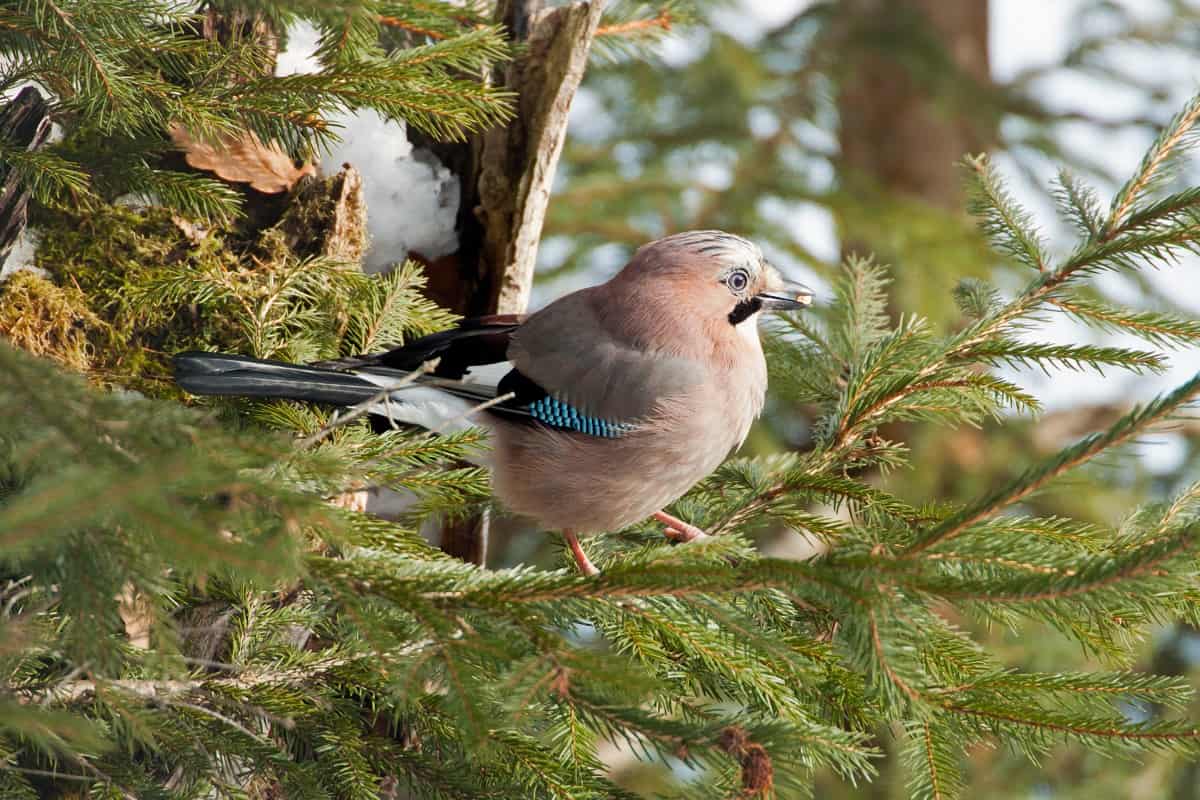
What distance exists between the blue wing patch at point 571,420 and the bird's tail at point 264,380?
0.49 m

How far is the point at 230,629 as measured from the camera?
2371mm

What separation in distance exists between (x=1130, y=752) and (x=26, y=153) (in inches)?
97.9

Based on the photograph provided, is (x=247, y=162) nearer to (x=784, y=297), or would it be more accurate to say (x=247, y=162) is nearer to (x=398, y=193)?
(x=398, y=193)

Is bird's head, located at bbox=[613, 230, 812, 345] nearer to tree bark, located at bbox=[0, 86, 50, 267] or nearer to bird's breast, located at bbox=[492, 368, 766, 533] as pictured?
bird's breast, located at bbox=[492, 368, 766, 533]

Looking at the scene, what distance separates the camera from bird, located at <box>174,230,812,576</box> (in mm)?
2746

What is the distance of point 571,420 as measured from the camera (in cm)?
282

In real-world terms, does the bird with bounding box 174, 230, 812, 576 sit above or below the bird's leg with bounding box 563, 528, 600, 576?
above

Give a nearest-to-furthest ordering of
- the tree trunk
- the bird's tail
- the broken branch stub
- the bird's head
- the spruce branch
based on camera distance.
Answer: the spruce branch, the bird's tail, the bird's head, the broken branch stub, the tree trunk

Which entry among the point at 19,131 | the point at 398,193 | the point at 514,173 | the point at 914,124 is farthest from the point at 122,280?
the point at 914,124

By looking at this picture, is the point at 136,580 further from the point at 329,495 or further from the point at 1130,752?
the point at 1130,752

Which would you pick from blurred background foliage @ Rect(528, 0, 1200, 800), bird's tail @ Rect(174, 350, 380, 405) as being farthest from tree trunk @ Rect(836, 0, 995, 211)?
bird's tail @ Rect(174, 350, 380, 405)

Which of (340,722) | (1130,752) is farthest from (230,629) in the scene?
(1130,752)

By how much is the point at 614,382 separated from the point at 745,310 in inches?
18.0

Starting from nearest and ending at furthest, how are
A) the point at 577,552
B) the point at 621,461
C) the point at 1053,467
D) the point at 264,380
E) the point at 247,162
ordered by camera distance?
1. the point at 1053,467
2. the point at 264,380
3. the point at 621,461
4. the point at 577,552
5. the point at 247,162
